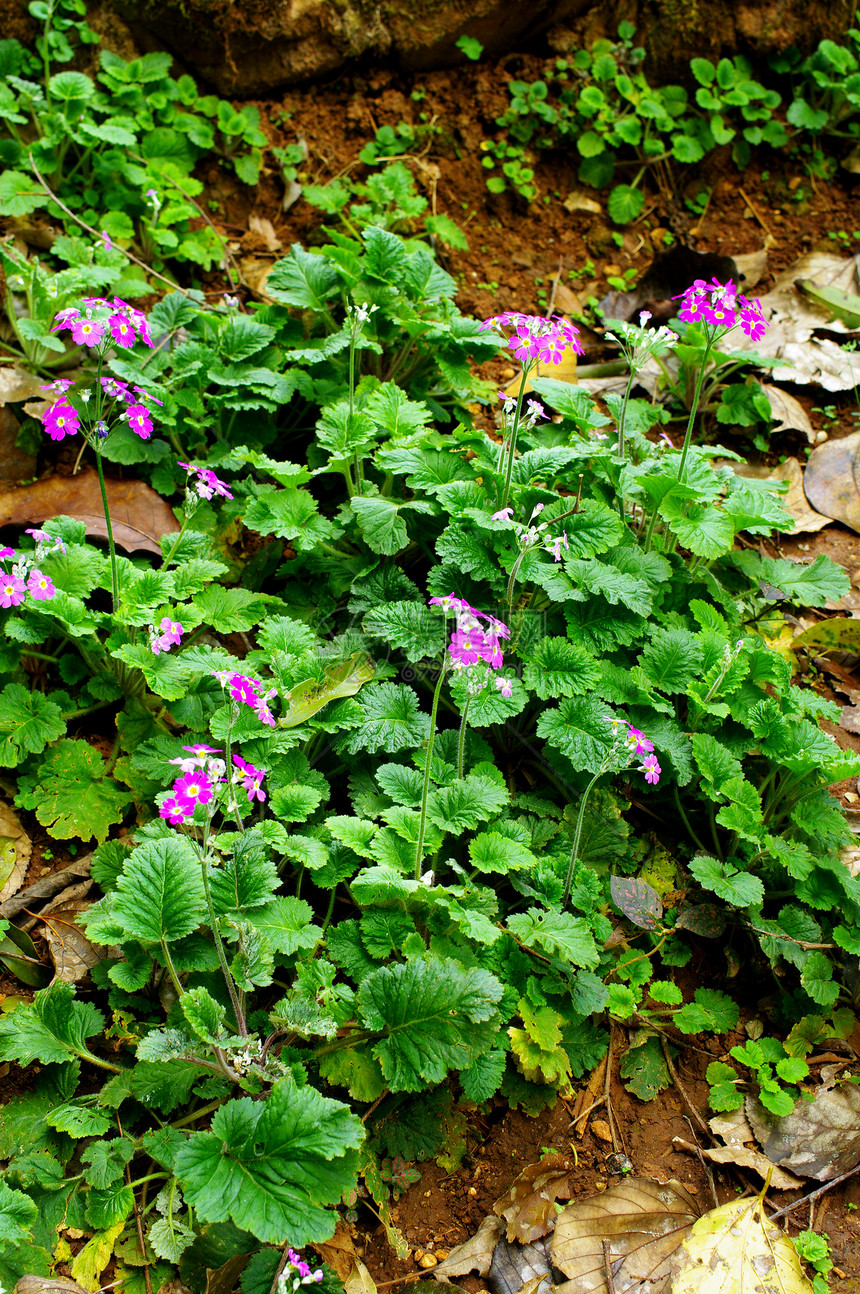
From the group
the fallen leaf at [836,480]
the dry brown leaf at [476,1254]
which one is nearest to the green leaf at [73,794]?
the dry brown leaf at [476,1254]

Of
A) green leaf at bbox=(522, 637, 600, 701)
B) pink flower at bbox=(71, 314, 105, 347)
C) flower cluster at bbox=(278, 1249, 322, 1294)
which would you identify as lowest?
flower cluster at bbox=(278, 1249, 322, 1294)

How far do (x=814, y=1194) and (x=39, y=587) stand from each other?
2.69m

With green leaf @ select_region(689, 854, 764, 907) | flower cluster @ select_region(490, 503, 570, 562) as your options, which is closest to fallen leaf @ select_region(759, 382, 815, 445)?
flower cluster @ select_region(490, 503, 570, 562)

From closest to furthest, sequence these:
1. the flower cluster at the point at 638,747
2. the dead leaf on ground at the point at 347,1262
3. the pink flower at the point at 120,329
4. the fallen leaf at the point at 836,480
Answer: the dead leaf on ground at the point at 347,1262 → the flower cluster at the point at 638,747 → the pink flower at the point at 120,329 → the fallen leaf at the point at 836,480

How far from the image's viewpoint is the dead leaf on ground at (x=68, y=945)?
249 centimetres

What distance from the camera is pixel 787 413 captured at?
4.20 metres

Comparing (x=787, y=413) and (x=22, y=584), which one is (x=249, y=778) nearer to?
(x=22, y=584)

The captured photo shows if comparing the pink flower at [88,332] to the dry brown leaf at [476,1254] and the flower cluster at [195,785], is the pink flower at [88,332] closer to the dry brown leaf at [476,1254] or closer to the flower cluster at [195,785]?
the flower cluster at [195,785]

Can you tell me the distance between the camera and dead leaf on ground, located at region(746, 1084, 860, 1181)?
2.40 meters

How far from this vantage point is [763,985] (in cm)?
277

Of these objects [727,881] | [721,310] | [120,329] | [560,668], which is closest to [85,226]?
[120,329]

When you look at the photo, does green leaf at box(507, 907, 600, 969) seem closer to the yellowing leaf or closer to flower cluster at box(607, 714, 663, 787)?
flower cluster at box(607, 714, 663, 787)

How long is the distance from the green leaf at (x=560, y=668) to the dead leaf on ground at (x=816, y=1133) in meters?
1.25

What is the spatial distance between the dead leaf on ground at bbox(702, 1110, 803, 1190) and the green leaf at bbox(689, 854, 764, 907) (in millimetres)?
574
